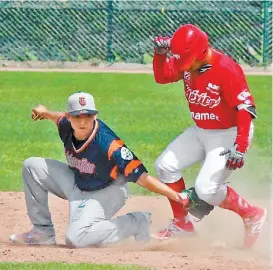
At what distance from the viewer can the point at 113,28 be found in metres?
26.5

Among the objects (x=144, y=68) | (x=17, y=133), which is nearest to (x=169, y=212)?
(x=17, y=133)

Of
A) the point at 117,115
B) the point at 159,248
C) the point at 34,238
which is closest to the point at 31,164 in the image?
the point at 34,238

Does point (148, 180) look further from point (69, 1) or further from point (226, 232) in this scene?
point (69, 1)

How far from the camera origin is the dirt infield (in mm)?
7406

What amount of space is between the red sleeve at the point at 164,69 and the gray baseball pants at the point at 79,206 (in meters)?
0.94

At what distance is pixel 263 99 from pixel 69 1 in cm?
843

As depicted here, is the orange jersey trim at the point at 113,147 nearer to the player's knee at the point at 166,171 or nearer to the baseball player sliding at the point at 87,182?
the baseball player sliding at the point at 87,182

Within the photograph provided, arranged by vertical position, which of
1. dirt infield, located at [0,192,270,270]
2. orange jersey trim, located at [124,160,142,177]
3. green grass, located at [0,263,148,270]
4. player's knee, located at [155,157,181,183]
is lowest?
dirt infield, located at [0,192,270,270]

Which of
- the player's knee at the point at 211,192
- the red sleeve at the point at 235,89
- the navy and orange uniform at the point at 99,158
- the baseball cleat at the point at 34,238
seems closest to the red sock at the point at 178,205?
the player's knee at the point at 211,192

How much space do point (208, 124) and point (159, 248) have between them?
102 centimetres

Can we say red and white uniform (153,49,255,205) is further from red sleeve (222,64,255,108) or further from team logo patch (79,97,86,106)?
team logo patch (79,97,86,106)

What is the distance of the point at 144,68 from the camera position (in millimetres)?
25750

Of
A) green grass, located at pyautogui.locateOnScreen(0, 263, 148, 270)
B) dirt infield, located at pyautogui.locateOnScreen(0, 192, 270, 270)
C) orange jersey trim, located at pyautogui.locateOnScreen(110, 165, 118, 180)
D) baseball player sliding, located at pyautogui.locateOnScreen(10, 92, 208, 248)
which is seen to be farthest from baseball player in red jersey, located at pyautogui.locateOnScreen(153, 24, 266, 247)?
green grass, located at pyautogui.locateOnScreen(0, 263, 148, 270)

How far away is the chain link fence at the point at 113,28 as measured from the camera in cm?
2636
